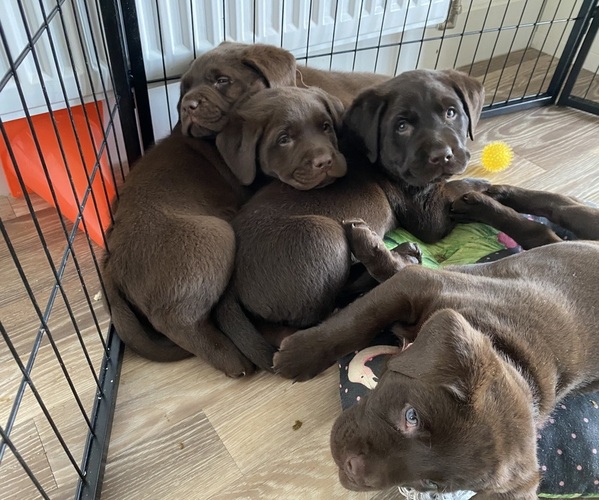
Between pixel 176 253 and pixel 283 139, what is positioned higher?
pixel 283 139

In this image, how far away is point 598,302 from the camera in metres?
1.17

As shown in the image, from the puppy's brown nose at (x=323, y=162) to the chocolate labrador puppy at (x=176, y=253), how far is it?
0.28m

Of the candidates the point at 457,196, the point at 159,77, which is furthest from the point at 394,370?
the point at 159,77

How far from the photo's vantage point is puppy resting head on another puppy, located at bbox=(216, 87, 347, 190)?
1.46m

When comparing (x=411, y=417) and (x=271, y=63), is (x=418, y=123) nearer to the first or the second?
(x=271, y=63)

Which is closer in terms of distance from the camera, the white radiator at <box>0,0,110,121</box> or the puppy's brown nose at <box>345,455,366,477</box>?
the puppy's brown nose at <box>345,455,366,477</box>

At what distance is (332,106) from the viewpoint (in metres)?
1.62

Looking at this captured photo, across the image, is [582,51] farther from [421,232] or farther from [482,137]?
[421,232]

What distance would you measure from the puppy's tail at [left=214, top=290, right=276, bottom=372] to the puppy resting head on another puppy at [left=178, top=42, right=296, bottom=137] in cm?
54

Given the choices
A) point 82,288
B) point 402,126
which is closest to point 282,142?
point 402,126

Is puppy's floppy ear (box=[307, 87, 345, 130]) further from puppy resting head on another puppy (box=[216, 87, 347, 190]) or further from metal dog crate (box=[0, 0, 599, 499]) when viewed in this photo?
metal dog crate (box=[0, 0, 599, 499])

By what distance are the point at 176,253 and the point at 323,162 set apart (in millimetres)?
447

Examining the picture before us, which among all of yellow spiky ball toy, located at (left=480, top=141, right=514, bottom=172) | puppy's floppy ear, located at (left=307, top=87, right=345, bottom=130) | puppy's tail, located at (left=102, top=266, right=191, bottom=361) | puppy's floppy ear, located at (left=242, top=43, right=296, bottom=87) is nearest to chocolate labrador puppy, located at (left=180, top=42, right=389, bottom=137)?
puppy's floppy ear, located at (left=242, top=43, right=296, bottom=87)

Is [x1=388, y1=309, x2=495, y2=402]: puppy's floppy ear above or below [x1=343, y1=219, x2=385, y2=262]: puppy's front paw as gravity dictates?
above
